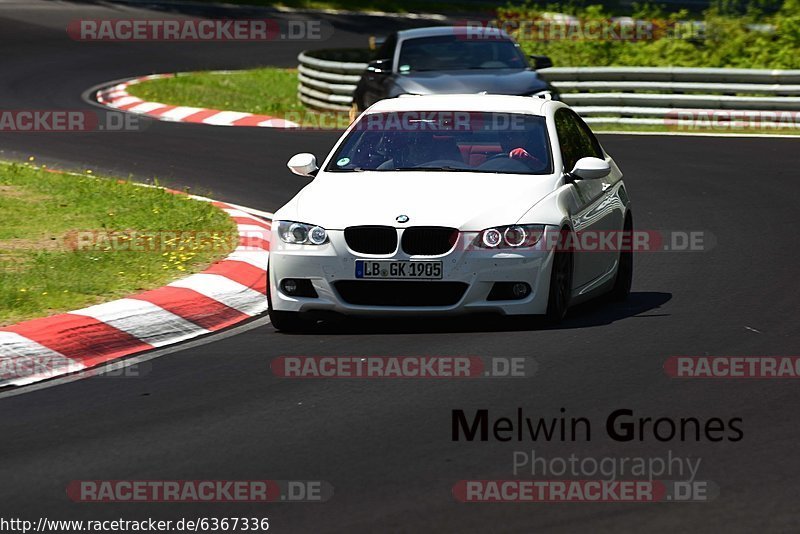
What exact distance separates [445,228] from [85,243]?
4292mm

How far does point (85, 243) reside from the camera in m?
13.2

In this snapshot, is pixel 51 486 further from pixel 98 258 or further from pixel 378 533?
pixel 98 258

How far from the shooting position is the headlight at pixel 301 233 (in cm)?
1007

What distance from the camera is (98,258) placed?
40.9 feet

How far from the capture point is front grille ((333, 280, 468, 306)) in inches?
392

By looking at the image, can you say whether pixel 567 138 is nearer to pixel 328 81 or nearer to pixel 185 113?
pixel 185 113

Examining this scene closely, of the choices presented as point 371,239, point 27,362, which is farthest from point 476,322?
point 27,362

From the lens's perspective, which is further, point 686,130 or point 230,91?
point 230,91

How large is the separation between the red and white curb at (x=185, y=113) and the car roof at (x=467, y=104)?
42.5 ft

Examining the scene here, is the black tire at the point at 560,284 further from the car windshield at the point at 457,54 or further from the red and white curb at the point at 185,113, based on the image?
the red and white curb at the point at 185,113

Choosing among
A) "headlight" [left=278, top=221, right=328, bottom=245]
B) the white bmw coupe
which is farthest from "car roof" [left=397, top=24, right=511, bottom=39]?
"headlight" [left=278, top=221, right=328, bottom=245]

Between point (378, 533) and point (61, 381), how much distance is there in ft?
11.1

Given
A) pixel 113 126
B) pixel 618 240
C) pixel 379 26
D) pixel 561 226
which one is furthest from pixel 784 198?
pixel 379 26

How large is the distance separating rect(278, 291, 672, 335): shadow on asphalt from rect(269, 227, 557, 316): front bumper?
0.70 ft
